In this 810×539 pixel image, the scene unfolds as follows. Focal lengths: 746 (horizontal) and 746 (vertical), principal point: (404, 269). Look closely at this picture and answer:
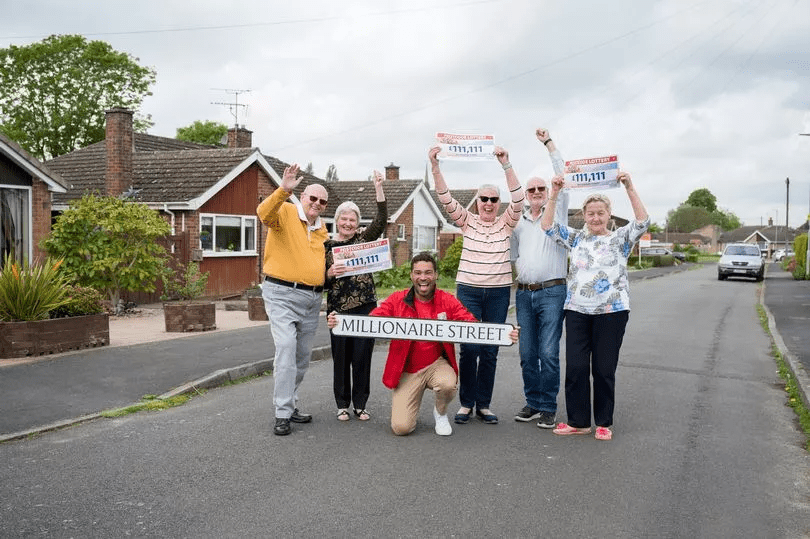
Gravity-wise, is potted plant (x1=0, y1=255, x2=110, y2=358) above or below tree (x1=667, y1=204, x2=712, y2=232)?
below

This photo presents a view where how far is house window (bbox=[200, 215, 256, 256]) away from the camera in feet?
68.0

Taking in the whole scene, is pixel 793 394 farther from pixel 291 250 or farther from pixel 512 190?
pixel 291 250

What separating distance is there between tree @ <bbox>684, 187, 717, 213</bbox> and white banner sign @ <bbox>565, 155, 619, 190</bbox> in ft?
579

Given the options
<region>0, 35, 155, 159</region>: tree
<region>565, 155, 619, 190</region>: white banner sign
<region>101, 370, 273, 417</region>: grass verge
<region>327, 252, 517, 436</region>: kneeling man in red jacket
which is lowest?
<region>101, 370, 273, 417</region>: grass verge

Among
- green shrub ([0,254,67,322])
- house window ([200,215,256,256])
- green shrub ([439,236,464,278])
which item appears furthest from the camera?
green shrub ([439,236,464,278])

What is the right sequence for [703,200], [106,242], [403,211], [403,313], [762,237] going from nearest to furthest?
[403,313], [106,242], [403,211], [762,237], [703,200]

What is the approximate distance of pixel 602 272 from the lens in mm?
6035

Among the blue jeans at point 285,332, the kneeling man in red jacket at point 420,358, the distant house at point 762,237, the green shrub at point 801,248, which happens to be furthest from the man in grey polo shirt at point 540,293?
the distant house at point 762,237

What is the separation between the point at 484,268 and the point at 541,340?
80 centimetres

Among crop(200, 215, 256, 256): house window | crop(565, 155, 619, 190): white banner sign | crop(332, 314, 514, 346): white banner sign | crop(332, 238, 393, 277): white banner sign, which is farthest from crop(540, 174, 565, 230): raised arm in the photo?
crop(200, 215, 256, 256): house window

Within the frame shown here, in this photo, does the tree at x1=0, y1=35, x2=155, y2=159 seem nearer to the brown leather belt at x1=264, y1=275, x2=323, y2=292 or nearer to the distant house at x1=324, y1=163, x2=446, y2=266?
the distant house at x1=324, y1=163, x2=446, y2=266

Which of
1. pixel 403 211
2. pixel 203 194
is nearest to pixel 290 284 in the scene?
pixel 203 194

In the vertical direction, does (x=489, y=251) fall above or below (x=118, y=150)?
below

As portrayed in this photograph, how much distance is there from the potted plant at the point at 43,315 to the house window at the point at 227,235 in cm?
1031
